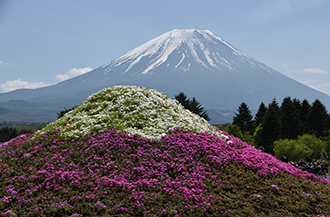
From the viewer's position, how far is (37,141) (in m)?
11.0

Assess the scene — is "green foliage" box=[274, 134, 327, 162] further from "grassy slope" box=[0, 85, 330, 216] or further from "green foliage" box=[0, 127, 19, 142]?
"green foliage" box=[0, 127, 19, 142]

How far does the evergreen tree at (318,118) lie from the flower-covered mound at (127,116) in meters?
32.0

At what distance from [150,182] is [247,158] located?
17.9 ft

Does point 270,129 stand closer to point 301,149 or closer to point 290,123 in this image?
point 290,123

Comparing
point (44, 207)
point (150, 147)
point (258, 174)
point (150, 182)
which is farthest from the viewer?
point (150, 147)

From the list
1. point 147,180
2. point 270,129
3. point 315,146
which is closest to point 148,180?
point 147,180

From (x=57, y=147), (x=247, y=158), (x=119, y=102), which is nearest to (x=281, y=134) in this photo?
(x=247, y=158)

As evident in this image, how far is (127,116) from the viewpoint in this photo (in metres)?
12.6

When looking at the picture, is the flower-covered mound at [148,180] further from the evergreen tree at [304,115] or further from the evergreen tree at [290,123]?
the evergreen tree at [304,115]

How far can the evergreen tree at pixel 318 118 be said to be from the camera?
116 ft

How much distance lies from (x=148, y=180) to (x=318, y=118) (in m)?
38.5

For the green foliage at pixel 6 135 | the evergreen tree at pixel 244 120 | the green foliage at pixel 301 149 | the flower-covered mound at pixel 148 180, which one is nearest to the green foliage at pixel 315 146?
the green foliage at pixel 301 149

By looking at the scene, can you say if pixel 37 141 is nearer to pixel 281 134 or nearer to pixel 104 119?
pixel 104 119

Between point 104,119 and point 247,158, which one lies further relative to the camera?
point 104,119
